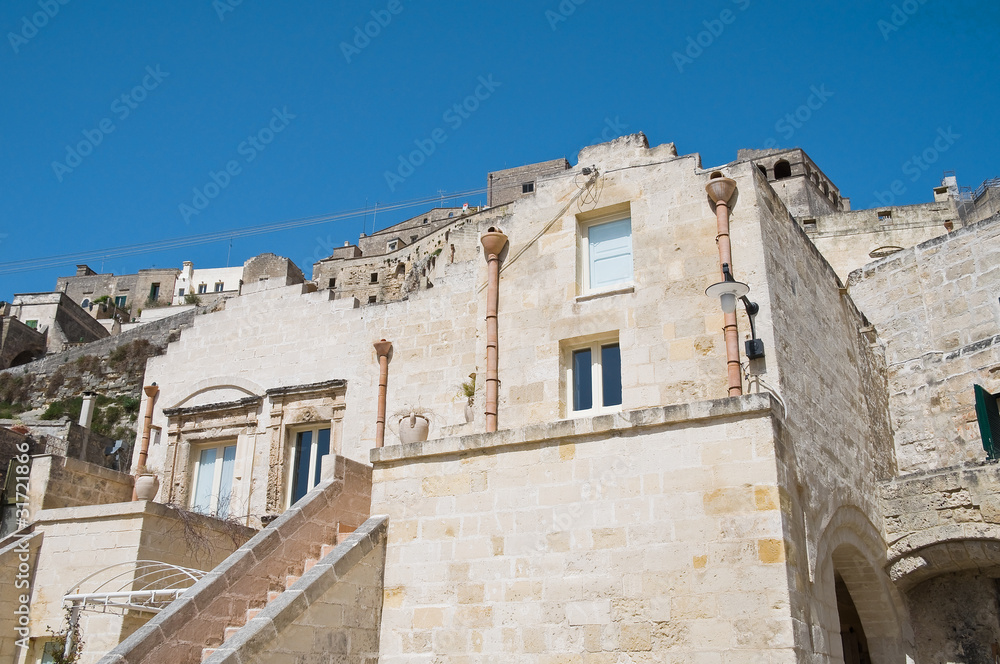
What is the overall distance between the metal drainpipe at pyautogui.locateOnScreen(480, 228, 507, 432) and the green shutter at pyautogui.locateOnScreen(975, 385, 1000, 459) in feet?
21.9

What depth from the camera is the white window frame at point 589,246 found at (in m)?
11.1

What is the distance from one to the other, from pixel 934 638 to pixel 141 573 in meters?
10.8

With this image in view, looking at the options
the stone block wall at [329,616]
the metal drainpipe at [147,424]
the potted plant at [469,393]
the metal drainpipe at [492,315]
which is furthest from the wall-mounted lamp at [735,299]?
the metal drainpipe at [147,424]

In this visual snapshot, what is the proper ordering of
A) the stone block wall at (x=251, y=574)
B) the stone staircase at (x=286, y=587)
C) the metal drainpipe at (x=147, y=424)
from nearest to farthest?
the stone block wall at (x=251, y=574) < the stone staircase at (x=286, y=587) < the metal drainpipe at (x=147, y=424)

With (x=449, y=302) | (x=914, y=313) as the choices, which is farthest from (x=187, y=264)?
(x=914, y=313)

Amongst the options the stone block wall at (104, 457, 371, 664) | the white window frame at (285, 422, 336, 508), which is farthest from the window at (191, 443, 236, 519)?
the stone block wall at (104, 457, 371, 664)

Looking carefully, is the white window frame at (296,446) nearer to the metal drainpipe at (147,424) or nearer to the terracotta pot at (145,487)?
the terracotta pot at (145,487)

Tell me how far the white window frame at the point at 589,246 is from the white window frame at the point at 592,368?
65 cm

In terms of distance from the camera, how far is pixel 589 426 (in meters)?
8.75

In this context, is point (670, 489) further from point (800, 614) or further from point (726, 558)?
point (800, 614)

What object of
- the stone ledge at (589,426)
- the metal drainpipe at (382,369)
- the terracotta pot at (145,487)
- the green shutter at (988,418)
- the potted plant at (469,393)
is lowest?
the stone ledge at (589,426)

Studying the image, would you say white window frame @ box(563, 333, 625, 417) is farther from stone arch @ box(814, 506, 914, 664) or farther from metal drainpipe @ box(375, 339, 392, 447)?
metal drainpipe @ box(375, 339, 392, 447)

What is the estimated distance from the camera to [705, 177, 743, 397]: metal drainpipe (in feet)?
31.2

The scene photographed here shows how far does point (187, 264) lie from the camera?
→ 74188 millimetres
